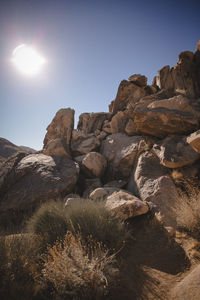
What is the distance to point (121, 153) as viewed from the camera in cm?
750

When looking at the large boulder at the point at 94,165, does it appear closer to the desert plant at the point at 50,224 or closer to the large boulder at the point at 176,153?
the large boulder at the point at 176,153

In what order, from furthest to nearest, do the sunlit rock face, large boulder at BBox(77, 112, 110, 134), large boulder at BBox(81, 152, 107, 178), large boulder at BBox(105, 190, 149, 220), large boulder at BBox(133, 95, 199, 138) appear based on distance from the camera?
1. large boulder at BBox(77, 112, 110, 134)
2. the sunlit rock face
3. large boulder at BBox(81, 152, 107, 178)
4. large boulder at BBox(133, 95, 199, 138)
5. large boulder at BBox(105, 190, 149, 220)

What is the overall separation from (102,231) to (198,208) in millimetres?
2244

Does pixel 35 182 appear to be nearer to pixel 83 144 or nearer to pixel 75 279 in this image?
pixel 83 144

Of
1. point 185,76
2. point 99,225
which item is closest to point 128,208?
point 99,225

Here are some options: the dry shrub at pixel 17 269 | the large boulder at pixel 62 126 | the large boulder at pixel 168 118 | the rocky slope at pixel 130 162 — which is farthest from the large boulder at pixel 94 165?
the dry shrub at pixel 17 269

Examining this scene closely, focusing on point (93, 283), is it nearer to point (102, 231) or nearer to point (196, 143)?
point (102, 231)

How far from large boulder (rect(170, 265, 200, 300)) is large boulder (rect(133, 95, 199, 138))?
4.80m

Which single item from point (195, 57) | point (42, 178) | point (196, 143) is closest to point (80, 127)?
point (42, 178)

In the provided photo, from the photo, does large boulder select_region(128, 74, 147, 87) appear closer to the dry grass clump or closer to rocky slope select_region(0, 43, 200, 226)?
rocky slope select_region(0, 43, 200, 226)

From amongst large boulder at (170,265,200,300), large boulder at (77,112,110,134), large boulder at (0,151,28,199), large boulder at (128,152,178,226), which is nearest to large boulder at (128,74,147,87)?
large boulder at (77,112,110,134)

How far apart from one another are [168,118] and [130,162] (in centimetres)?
259

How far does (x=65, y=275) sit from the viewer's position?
1991 mm

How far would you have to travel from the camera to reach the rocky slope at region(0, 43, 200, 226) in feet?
15.6
